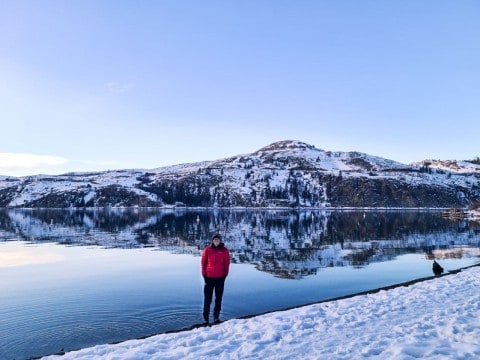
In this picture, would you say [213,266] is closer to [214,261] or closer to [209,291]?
[214,261]

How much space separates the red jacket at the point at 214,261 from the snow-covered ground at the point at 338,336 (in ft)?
8.58

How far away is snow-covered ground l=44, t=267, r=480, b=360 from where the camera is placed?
449 inches

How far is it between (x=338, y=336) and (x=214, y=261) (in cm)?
603

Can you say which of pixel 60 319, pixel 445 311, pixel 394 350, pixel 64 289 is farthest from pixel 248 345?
pixel 64 289

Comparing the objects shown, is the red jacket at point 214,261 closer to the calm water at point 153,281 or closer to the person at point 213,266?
the person at point 213,266

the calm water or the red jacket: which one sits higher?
the red jacket

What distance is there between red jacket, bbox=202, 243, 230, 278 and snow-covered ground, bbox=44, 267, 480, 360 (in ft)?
8.58

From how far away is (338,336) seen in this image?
1291 cm

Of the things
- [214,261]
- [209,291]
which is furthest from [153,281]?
[214,261]

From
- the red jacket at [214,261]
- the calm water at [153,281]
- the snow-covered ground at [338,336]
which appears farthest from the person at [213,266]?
the snow-covered ground at [338,336]

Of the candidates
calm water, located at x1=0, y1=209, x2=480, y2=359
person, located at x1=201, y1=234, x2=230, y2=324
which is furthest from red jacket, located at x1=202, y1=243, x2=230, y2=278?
calm water, located at x1=0, y1=209, x2=480, y2=359

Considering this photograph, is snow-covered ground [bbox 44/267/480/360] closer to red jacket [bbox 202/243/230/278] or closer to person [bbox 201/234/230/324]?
person [bbox 201/234/230/324]

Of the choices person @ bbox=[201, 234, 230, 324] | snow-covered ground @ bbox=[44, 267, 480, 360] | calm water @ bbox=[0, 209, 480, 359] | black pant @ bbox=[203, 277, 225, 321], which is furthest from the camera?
calm water @ bbox=[0, 209, 480, 359]

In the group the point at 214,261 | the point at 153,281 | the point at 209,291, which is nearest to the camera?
the point at 214,261
